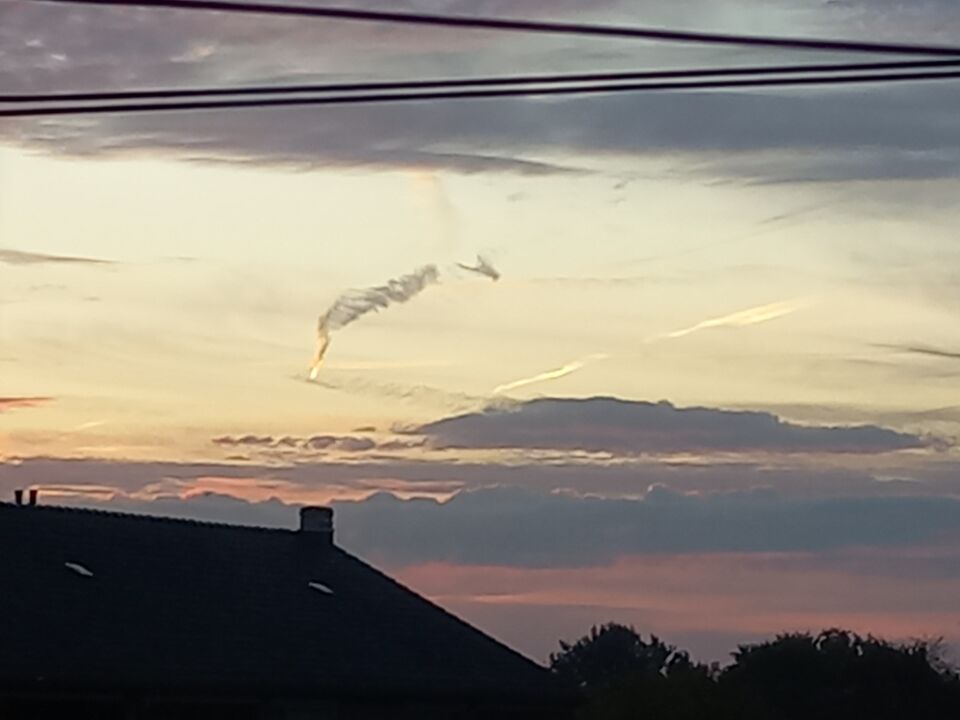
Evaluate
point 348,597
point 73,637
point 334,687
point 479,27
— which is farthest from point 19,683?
point 479,27

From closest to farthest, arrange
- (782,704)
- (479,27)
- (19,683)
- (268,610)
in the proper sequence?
(479,27)
(19,683)
(268,610)
(782,704)

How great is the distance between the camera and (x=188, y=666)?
2658cm

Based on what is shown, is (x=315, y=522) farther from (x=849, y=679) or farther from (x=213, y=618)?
(x=849, y=679)

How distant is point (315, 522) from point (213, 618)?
5.13m

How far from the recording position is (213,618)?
28625 millimetres

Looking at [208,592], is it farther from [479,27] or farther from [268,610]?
[479,27]

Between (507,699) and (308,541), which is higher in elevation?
(308,541)

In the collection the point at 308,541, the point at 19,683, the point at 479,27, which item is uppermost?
the point at 308,541

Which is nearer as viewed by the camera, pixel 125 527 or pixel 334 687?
pixel 334 687

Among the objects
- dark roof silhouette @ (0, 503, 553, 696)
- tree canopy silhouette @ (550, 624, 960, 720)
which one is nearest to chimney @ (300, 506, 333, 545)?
dark roof silhouette @ (0, 503, 553, 696)

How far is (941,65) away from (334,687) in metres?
18.2

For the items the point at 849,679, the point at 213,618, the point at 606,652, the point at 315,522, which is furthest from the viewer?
the point at 606,652

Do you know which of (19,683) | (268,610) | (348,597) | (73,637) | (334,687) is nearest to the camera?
(19,683)

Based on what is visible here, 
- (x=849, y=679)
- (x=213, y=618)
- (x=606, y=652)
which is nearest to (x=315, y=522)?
(x=213, y=618)
